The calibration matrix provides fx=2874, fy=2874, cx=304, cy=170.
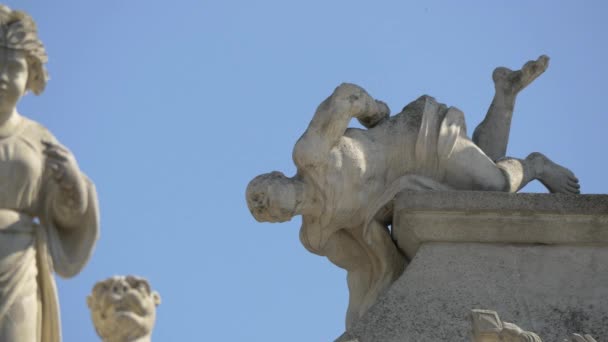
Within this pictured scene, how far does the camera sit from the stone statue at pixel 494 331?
15305mm

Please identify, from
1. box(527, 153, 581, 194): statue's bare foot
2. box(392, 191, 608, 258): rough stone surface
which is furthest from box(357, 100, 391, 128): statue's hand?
box(527, 153, 581, 194): statue's bare foot

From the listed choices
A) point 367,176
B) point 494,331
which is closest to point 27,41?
point 494,331

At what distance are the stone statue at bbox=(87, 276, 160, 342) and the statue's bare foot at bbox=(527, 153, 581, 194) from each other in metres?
4.93

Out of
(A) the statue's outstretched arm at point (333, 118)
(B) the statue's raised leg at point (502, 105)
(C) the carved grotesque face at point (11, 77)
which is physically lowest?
(C) the carved grotesque face at point (11, 77)

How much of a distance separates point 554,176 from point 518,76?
2.38ft

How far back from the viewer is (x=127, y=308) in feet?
44.5

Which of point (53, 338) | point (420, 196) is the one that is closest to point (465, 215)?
point (420, 196)

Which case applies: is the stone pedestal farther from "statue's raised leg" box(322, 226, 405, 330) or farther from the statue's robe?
the statue's robe

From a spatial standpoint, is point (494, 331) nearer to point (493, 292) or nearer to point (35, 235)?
point (493, 292)

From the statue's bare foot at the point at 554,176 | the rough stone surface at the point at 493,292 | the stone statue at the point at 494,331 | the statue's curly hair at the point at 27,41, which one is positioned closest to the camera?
the statue's curly hair at the point at 27,41

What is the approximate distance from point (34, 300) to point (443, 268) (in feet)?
13.1

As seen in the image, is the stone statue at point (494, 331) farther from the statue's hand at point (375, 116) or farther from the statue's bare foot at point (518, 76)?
the statue's bare foot at point (518, 76)

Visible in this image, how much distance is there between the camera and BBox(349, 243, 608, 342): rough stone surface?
16.4 meters

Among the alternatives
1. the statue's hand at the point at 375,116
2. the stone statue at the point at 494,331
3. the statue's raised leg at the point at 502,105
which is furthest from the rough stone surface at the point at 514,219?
the stone statue at the point at 494,331
